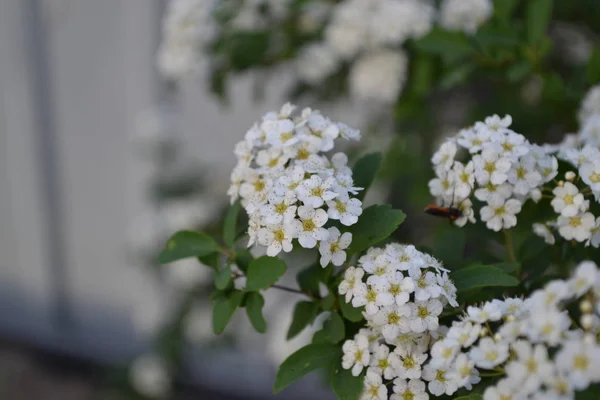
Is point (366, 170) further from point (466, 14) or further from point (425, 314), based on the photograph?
point (466, 14)

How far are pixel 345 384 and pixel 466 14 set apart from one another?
3.04 feet

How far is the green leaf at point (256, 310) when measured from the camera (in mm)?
846

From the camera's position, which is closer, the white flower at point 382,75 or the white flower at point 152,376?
the white flower at point 382,75

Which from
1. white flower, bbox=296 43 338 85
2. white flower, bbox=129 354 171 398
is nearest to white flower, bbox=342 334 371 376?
white flower, bbox=296 43 338 85

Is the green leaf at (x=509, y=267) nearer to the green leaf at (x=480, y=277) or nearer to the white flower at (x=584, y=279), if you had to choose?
the green leaf at (x=480, y=277)

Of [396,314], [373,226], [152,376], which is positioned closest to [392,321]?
[396,314]

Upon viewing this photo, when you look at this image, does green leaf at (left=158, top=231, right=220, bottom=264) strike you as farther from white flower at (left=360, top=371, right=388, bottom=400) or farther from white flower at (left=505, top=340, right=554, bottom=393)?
white flower at (left=505, top=340, right=554, bottom=393)

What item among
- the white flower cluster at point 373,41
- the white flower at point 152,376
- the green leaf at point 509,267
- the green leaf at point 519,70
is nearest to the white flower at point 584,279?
the green leaf at point 509,267

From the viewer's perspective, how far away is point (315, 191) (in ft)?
2.48

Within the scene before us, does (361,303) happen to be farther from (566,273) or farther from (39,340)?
(39,340)

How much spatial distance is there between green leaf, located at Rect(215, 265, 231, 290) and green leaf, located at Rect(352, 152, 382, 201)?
0.67 feet

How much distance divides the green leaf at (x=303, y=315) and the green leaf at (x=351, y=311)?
95 mm

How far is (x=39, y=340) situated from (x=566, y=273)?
11.1 feet

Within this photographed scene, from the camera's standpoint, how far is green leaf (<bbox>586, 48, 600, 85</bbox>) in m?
1.20
